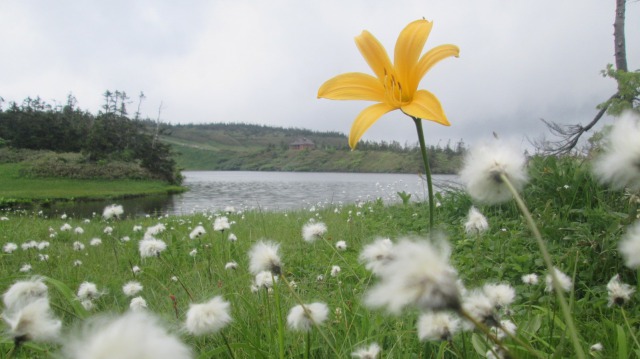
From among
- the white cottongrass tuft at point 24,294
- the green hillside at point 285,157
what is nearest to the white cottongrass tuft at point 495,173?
the white cottongrass tuft at point 24,294

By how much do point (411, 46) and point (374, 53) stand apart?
149mm

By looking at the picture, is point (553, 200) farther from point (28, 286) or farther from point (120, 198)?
point (120, 198)

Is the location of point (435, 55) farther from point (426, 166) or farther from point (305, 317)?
point (305, 317)

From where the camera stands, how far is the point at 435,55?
47.3 inches

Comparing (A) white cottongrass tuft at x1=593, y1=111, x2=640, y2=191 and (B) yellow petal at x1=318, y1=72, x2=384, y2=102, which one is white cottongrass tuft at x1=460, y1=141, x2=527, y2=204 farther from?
(B) yellow petal at x1=318, y1=72, x2=384, y2=102

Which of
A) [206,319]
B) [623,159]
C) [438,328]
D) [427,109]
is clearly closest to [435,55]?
[427,109]

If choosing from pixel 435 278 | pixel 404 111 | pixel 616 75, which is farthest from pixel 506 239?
pixel 616 75

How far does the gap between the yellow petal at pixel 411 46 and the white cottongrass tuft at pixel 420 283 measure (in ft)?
2.95

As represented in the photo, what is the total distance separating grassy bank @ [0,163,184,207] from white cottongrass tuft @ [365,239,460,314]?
33785 mm

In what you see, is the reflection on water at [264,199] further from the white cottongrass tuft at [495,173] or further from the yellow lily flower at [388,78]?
the white cottongrass tuft at [495,173]

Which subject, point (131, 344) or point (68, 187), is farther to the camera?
point (68, 187)

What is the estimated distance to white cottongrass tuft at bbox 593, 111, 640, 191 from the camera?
2.11ft

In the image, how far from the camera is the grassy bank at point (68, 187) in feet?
101

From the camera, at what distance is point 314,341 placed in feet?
5.99
